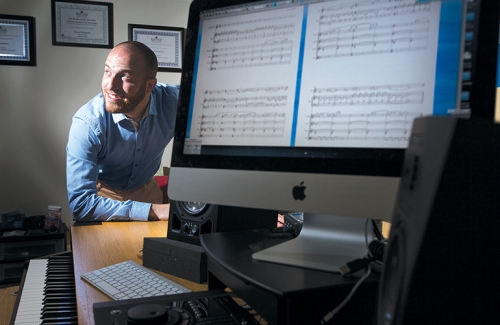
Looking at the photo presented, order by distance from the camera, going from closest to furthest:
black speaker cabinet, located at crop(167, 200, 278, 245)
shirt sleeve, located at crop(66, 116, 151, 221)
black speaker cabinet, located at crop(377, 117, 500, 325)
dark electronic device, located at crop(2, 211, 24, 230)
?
1. black speaker cabinet, located at crop(377, 117, 500, 325)
2. black speaker cabinet, located at crop(167, 200, 278, 245)
3. shirt sleeve, located at crop(66, 116, 151, 221)
4. dark electronic device, located at crop(2, 211, 24, 230)

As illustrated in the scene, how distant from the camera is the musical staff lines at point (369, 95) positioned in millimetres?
595

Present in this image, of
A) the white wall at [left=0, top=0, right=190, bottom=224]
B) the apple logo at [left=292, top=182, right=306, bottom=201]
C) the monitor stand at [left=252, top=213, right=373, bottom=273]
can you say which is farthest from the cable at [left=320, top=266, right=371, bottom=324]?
the white wall at [left=0, top=0, right=190, bottom=224]

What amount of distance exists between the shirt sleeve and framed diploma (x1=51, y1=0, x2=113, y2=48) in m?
1.68

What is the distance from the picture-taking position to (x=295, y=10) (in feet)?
2.35

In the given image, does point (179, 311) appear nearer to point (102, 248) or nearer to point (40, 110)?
point (102, 248)

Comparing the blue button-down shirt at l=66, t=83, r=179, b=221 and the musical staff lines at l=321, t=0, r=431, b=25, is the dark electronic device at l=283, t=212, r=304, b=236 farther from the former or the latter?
the blue button-down shirt at l=66, t=83, r=179, b=221

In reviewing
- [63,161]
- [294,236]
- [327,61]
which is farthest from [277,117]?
[63,161]

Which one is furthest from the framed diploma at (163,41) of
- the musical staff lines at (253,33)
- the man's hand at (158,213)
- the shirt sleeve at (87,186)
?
the musical staff lines at (253,33)

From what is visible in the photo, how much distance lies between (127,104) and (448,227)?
91.2 inches

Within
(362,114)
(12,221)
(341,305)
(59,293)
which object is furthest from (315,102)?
(12,221)

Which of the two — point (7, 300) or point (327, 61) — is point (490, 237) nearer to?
point (327, 61)

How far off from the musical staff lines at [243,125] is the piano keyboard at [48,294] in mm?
447

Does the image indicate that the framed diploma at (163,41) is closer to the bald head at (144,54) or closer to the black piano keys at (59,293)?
the bald head at (144,54)

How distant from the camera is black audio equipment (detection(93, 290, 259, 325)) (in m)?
0.57
